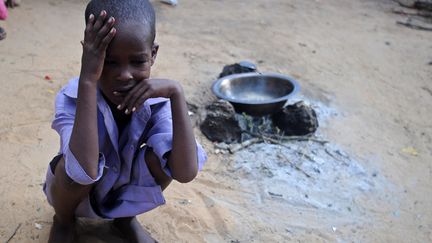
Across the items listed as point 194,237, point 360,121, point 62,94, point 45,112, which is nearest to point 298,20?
point 360,121

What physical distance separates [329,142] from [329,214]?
0.77 meters

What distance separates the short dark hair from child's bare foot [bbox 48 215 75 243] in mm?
867

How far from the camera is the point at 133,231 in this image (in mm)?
2096

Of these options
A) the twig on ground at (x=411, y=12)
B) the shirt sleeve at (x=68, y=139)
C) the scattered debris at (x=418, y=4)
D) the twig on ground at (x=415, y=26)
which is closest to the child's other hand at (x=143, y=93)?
the shirt sleeve at (x=68, y=139)

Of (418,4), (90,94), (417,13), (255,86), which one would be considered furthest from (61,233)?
(418,4)

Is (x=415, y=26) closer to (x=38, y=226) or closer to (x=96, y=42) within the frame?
(x=38, y=226)

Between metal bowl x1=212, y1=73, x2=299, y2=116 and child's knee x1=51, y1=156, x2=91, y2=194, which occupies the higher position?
child's knee x1=51, y1=156, x2=91, y2=194

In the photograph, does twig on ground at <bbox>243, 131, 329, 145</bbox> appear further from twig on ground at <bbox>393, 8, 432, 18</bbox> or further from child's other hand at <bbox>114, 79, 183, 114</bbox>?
twig on ground at <bbox>393, 8, 432, 18</bbox>

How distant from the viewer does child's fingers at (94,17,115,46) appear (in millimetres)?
1526

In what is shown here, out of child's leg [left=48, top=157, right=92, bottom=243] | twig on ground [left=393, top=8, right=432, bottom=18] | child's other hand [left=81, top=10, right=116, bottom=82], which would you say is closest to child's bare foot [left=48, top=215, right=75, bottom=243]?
child's leg [left=48, top=157, right=92, bottom=243]

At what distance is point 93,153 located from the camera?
162 centimetres

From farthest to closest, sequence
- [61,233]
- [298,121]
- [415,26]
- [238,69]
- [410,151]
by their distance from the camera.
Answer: [415,26], [238,69], [410,151], [298,121], [61,233]

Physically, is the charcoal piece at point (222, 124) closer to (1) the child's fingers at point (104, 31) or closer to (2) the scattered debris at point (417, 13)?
(1) the child's fingers at point (104, 31)

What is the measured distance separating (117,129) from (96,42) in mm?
412
